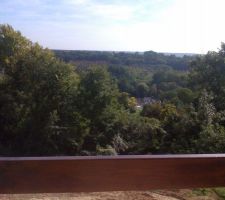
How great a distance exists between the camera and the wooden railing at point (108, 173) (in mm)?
1549

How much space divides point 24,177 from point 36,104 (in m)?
26.8

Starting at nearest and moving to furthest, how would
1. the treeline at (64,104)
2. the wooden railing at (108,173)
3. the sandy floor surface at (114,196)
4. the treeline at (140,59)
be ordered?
the wooden railing at (108,173)
the sandy floor surface at (114,196)
the treeline at (64,104)
the treeline at (140,59)

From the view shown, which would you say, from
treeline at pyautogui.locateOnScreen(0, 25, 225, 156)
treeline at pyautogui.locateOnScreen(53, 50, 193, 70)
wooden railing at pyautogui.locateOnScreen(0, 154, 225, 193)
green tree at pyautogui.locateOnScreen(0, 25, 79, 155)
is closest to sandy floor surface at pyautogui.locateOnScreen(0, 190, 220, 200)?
wooden railing at pyautogui.locateOnScreen(0, 154, 225, 193)

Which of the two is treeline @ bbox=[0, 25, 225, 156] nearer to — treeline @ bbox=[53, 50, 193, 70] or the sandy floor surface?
the sandy floor surface

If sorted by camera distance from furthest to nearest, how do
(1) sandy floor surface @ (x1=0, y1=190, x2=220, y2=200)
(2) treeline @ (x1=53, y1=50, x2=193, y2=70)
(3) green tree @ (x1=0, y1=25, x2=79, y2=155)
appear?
(2) treeline @ (x1=53, y1=50, x2=193, y2=70) → (3) green tree @ (x1=0, y1=25, x2=79, y2=155) → (1) sandy floor surface @ (x1=0, y1=190, x2=220, y2=200)

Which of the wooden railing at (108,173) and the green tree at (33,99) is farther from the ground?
the wooden railing at (108,173)

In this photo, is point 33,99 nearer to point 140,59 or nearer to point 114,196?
point 114,196

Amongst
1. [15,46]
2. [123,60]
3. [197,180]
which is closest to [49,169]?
[197,180]

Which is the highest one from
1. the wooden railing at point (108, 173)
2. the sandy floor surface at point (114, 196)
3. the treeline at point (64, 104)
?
the wooden railing at point (108, 173)

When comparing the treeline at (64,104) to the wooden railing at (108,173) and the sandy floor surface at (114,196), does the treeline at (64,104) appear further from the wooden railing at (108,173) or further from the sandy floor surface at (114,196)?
the wooden railing at (108,173)

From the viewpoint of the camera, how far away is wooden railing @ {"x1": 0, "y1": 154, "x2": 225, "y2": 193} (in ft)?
5.08

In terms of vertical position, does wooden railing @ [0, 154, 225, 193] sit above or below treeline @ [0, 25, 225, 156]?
above

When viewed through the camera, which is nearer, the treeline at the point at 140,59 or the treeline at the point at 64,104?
the treeline at the point at 64,104

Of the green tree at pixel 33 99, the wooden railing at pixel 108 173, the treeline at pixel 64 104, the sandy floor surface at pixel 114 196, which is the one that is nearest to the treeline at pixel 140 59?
the green tree at pixel 33 99
